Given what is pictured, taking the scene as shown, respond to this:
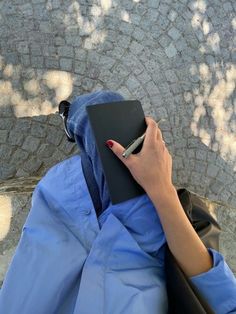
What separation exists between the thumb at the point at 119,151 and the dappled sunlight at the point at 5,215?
1723 millimetres

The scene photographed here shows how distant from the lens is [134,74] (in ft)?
15.3

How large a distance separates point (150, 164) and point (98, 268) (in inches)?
16.5

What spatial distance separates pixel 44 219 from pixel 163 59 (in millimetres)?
3580

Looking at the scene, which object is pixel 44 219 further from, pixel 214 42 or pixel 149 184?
pixel 214 42

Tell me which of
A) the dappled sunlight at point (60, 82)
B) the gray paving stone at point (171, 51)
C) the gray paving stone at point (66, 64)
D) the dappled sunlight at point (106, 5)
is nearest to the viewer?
the dappled sunlight at point (60, 82)

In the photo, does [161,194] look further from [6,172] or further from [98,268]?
[6,172]

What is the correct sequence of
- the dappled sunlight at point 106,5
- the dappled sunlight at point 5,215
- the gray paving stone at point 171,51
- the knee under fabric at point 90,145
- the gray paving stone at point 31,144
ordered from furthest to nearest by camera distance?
the gray paving stone at point 171,51
the dappled sunlight at point 106,5
the gray paving stone at point 31,144
the dappled sunlight at point 5,215
the knee under fabric at point 90,145

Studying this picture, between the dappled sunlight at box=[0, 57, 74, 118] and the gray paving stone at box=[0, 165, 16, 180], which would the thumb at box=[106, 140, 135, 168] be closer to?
the gray paving stone at box=[0, 165, 16, 180]

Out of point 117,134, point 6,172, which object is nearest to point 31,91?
point 6,172

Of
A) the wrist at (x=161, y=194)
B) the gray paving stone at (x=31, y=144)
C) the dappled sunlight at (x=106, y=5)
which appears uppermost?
the dappled sunlight at (x=106, y=5)

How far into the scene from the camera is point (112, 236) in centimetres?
158

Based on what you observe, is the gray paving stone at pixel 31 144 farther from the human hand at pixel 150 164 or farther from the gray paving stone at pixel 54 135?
the human hand at pixel 150 164

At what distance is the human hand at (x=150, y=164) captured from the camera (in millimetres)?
1554

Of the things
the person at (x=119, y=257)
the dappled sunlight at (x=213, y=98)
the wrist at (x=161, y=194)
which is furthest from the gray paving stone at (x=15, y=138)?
the wrist at (x=161, y=194)
